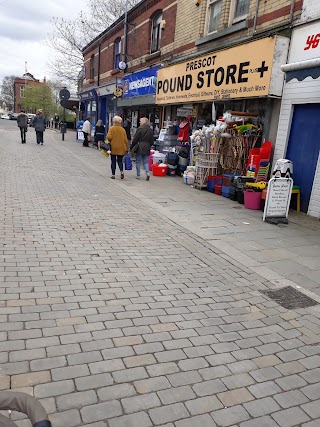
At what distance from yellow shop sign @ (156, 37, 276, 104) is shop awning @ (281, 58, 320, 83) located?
4.48ft

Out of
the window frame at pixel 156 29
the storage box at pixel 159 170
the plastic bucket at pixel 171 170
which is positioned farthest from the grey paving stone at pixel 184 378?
the window frame at pixel 156 29

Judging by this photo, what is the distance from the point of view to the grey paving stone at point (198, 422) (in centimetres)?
206

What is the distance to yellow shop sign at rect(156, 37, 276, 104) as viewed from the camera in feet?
25.1

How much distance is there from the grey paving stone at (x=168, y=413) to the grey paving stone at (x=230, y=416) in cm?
19

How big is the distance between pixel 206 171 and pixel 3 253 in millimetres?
6325

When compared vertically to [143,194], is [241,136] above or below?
above

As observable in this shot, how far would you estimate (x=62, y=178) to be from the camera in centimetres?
949

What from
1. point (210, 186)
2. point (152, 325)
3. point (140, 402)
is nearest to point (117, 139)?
point (210, 186)

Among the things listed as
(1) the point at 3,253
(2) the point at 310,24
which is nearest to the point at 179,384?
(1) the point at 3,253

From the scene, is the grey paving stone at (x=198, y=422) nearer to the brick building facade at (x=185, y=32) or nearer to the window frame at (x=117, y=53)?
the brick building facade at (x=185, y=32)

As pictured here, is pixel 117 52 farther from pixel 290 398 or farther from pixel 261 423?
pixel 261 423

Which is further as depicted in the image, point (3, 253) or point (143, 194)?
point (143, 194)

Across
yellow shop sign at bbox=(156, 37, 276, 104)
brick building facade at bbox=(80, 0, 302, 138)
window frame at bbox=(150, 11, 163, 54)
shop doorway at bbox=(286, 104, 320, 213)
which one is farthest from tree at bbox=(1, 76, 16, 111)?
shop doorway at bbox=(286, 104, 320, 213)

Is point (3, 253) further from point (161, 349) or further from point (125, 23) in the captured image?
point (125, 23)
